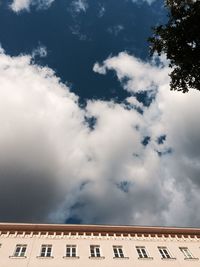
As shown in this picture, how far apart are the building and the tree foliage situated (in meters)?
15.5

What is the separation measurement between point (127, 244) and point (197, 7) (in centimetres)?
2046

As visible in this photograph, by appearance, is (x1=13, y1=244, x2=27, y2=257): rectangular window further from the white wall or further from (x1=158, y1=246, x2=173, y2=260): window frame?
(x1=158, y1=246, x2=173, y2=260): window frame

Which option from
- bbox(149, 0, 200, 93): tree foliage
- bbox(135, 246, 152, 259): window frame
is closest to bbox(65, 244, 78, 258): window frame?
bbox(135, 246, 152, 259): window frame

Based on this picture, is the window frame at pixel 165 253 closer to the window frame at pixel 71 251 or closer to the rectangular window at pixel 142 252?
the rectangular window at pixel 142 252

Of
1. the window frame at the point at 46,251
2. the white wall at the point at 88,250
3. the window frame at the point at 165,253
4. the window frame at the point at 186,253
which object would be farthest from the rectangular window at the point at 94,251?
the window frame at the point at 186,253

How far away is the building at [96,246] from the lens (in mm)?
22453

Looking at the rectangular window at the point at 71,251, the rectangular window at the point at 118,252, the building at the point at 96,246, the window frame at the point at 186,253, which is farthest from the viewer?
the window frame at the point at 186,253

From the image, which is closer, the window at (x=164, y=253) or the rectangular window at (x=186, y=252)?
the window at (x=164, y=253)

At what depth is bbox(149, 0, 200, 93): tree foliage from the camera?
1499 cm

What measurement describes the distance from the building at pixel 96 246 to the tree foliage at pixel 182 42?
610 inches

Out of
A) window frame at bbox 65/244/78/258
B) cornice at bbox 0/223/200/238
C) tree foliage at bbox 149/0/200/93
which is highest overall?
cornice at bbox 0/223/200/238

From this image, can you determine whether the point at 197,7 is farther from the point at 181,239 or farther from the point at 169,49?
the point at 181,239

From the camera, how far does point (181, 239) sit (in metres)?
26.7

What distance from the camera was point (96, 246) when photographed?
24672mm
